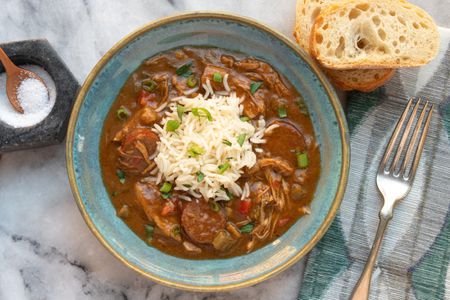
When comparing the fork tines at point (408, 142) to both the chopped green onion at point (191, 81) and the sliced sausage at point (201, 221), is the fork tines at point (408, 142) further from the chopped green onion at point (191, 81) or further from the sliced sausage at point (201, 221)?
the chopped green onion at point (191, 81)

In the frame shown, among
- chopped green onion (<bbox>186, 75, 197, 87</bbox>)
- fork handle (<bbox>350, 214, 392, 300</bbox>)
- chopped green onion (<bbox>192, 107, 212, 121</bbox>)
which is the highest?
chopped green onion (<bbox>186, 75, 197, 87</bbox>)

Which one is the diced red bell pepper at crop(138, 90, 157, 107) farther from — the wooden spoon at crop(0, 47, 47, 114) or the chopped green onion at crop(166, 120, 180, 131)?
the wooden spoon at crop(0, 47, 47, 114)

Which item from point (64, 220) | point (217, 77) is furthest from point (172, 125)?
point (64, 220)

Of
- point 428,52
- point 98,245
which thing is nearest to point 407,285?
point 428,52

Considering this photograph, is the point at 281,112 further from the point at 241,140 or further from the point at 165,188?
the point at 165,188

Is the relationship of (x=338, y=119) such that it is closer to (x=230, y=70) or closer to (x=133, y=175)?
(x=230, y=70)

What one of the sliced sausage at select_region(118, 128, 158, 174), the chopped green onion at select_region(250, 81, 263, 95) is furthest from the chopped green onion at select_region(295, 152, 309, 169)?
the sliced sausage at select_region(118, 128, 158, 174)
